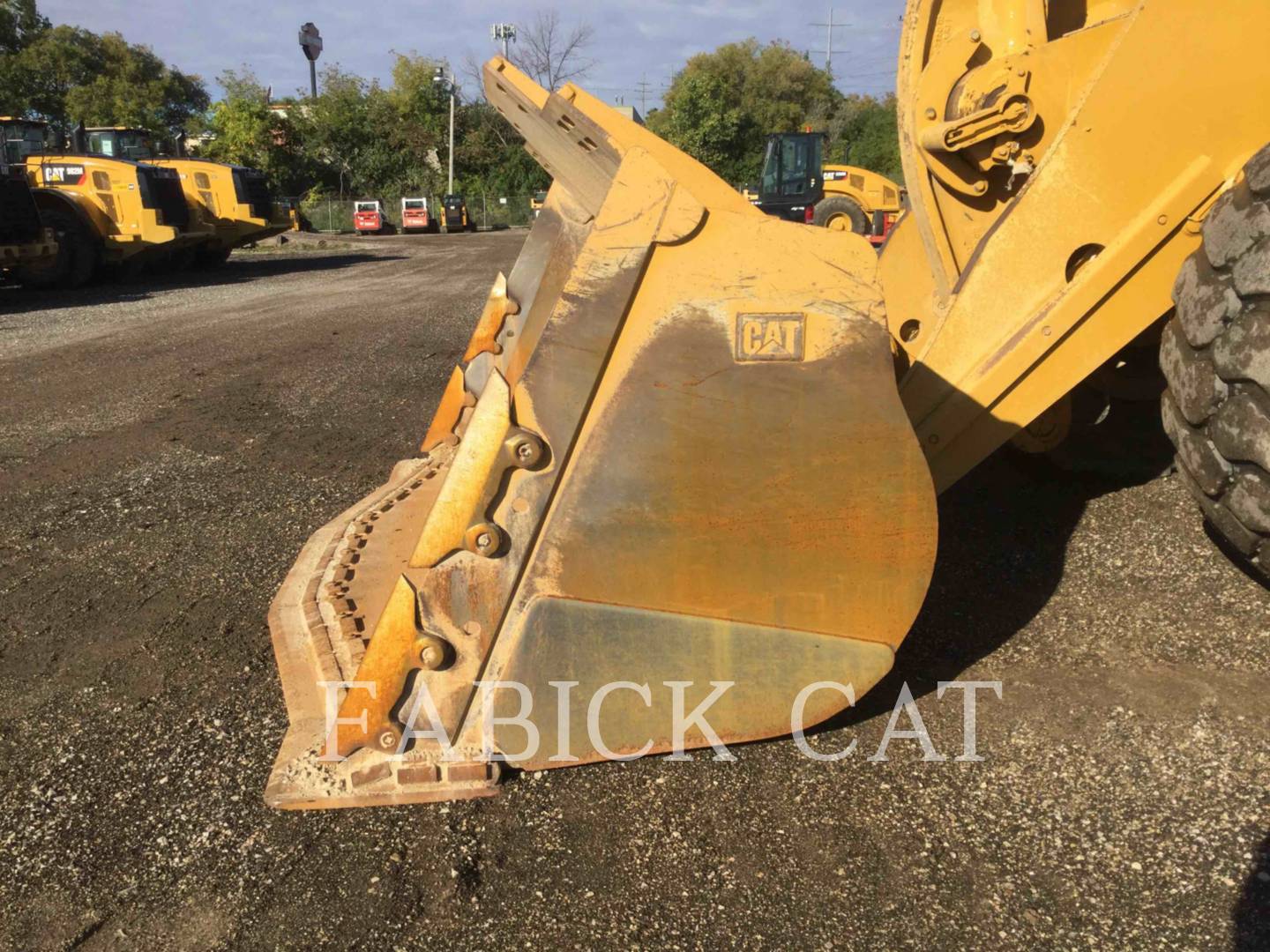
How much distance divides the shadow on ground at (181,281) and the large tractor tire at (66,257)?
189 mm

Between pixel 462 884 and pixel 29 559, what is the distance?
246cm

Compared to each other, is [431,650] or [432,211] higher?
[431,650]

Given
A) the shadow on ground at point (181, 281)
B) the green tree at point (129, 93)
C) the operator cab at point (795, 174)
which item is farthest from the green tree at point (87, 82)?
the operator cab at point (795, 174)

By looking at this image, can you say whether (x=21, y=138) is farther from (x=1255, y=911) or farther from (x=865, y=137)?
(x=865, y=137)

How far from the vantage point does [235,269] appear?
1800 centimetres

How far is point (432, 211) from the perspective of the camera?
40969 mm

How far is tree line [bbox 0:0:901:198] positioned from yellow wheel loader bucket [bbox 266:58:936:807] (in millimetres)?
41469

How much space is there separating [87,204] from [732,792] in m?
15.4

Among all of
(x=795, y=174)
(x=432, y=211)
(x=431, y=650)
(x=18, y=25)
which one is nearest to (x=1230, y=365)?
(x=431, y=650)

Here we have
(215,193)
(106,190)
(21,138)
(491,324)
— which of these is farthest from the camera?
(215,193)

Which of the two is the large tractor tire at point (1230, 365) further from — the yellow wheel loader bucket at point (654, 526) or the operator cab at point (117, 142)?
the operator cab at point (117, 142)

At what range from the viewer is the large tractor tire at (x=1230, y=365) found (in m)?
1.83

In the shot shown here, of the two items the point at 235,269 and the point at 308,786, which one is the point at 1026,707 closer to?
the point at 308,786

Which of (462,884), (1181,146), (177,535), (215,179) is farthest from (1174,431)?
(215,179)
